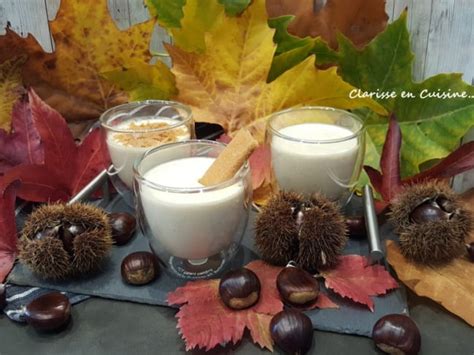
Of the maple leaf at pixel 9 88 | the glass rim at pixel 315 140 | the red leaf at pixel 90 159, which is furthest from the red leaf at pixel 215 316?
the maple leaf at pixel 9 88

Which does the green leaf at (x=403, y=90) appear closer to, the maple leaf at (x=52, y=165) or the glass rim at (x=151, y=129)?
the glass rim at (x=151, y=129)

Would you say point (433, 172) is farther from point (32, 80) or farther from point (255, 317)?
point (32, 80)

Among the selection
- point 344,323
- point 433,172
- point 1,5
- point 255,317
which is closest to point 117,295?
point 255,317

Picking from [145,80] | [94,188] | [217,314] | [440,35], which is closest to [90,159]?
[94,188]

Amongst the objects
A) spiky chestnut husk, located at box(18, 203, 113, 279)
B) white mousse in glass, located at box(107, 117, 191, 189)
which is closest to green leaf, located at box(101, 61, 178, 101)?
white mousse in glass, located at box(107, 117, 191, 189)

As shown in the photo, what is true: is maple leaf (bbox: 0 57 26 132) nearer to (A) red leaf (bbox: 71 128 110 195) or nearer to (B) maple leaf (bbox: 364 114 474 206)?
(A) red leaf (bbox: 71 128 110 195)

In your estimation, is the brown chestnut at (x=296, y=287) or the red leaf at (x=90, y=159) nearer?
the brown chestnut at (x=296, y=287)
